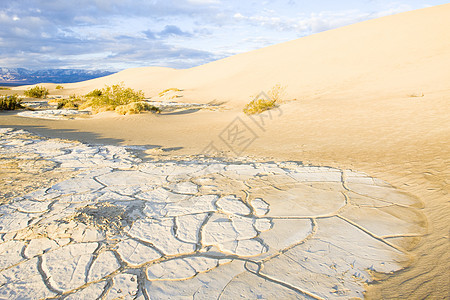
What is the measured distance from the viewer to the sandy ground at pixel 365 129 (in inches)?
105

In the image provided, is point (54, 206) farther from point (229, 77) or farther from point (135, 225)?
point (229, 77)

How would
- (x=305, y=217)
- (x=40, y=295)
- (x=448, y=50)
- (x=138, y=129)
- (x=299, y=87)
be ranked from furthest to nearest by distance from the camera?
(x=299, y=87) < (x=448, y=50) < (x=138, y=129) < (x=305, y=217) < (x=40, y=295)

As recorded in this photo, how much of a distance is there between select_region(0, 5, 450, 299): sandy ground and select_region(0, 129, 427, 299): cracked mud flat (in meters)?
0.25

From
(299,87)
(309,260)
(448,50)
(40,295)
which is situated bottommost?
(40,295)

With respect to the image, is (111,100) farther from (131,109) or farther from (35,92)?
(35,92)

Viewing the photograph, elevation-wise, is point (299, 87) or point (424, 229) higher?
point (299, 87)

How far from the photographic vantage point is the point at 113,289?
189 centimetres

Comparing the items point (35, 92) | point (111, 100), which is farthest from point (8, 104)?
point (35, 92)

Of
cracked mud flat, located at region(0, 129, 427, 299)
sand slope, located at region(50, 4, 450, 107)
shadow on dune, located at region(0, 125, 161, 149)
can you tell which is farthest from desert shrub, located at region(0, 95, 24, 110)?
cracked mud flat, located at region(0, 129, 427, 299)

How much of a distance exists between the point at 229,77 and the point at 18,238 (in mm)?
24445

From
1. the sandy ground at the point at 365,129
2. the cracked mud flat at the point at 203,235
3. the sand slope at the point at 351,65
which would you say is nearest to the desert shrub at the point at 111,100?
the sandy ground at the point at 365,129

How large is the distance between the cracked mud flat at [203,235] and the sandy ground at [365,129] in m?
0.25

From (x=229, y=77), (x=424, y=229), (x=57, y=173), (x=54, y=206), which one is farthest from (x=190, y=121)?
(x=229, y=77)

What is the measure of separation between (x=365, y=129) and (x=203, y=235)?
5.87 m
